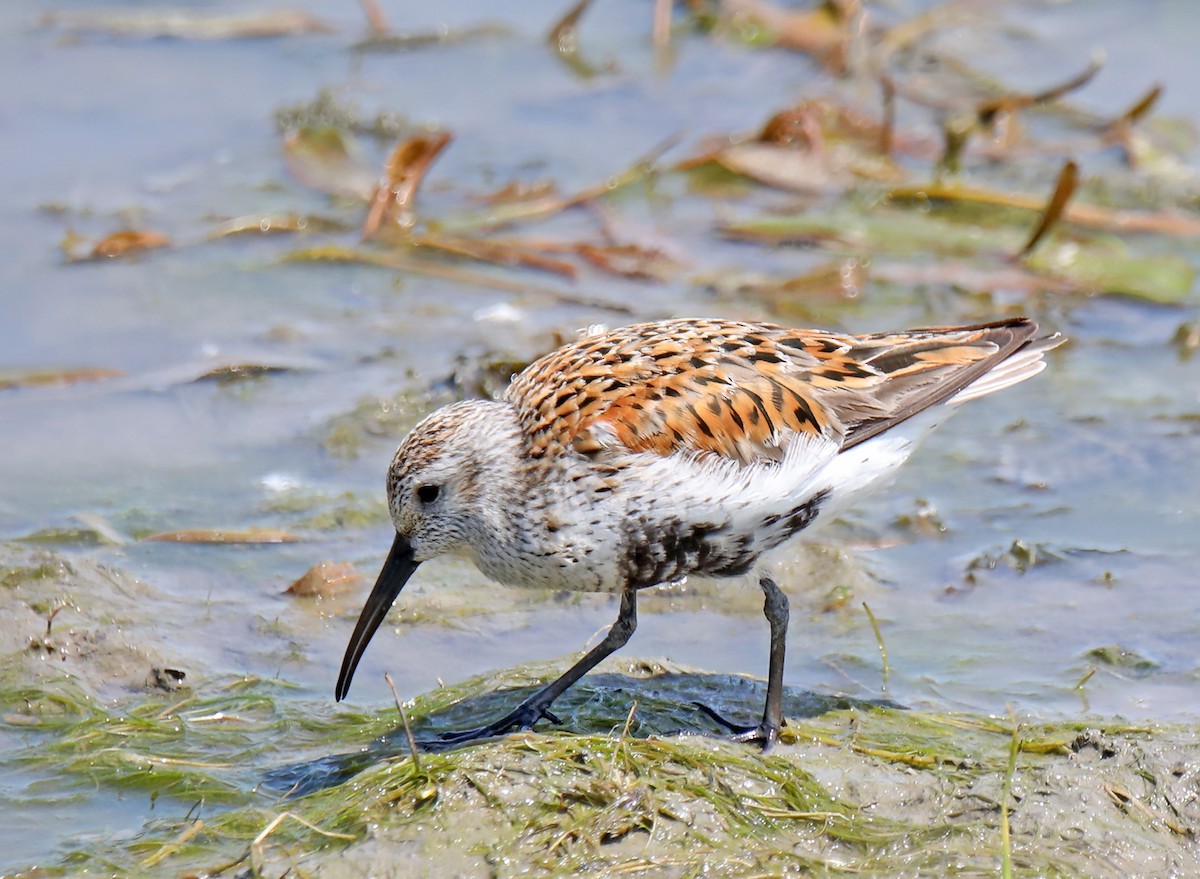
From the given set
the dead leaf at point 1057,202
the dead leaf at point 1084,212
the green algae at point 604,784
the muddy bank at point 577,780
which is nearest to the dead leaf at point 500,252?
the dead leaf at point 1084,212

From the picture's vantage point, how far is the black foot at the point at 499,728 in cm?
571

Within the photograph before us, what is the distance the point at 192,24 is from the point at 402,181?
12.5 ft

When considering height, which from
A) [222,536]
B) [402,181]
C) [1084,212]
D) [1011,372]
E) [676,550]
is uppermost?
[1011,372]

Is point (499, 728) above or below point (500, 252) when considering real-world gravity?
above

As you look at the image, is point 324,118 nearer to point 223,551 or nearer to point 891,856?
point 223,551

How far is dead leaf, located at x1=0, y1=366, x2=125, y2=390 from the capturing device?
850 cm

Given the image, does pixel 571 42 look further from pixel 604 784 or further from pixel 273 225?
pixel 604 784

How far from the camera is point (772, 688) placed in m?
5.77

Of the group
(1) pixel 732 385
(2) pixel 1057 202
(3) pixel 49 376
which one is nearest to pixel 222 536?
(3) pixel 49 376

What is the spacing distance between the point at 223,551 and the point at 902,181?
5.72 meters

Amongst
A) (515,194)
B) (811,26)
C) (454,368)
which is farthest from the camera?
(811,26)

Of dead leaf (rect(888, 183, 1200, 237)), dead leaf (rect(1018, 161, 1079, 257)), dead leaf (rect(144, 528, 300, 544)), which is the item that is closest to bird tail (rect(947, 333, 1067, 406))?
dead leaf (rect(144, 528, 300, 544))

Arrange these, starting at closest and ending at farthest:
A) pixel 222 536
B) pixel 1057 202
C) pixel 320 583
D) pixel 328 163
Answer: pixel 320 583, pixel 222 536, pixel 1057 202, pixel 328 163

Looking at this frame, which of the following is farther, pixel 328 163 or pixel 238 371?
pixel 328 163
